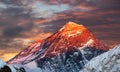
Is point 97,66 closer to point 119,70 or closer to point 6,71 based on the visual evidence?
point 119,70

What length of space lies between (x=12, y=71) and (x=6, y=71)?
7.38 feet

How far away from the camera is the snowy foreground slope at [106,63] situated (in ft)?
108

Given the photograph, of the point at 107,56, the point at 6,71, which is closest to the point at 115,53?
the point at 107,56

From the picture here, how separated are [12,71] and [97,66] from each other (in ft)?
37.4

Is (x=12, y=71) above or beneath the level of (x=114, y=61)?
beneath

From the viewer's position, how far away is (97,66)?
34250 mm

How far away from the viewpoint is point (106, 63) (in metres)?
33.7

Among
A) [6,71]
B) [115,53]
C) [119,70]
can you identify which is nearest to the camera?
[119,70]

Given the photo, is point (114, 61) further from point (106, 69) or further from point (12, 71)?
point (12, 71)

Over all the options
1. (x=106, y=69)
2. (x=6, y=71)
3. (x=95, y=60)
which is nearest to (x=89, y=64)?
(x=95, y=60)

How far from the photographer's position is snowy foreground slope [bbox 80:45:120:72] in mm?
32784

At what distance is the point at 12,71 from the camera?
42.4m

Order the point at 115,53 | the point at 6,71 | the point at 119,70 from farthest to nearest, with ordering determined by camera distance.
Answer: the point at 6,71 < the point at 115,53 < the point at 119,70

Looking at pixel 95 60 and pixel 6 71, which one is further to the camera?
pixel 6 71
